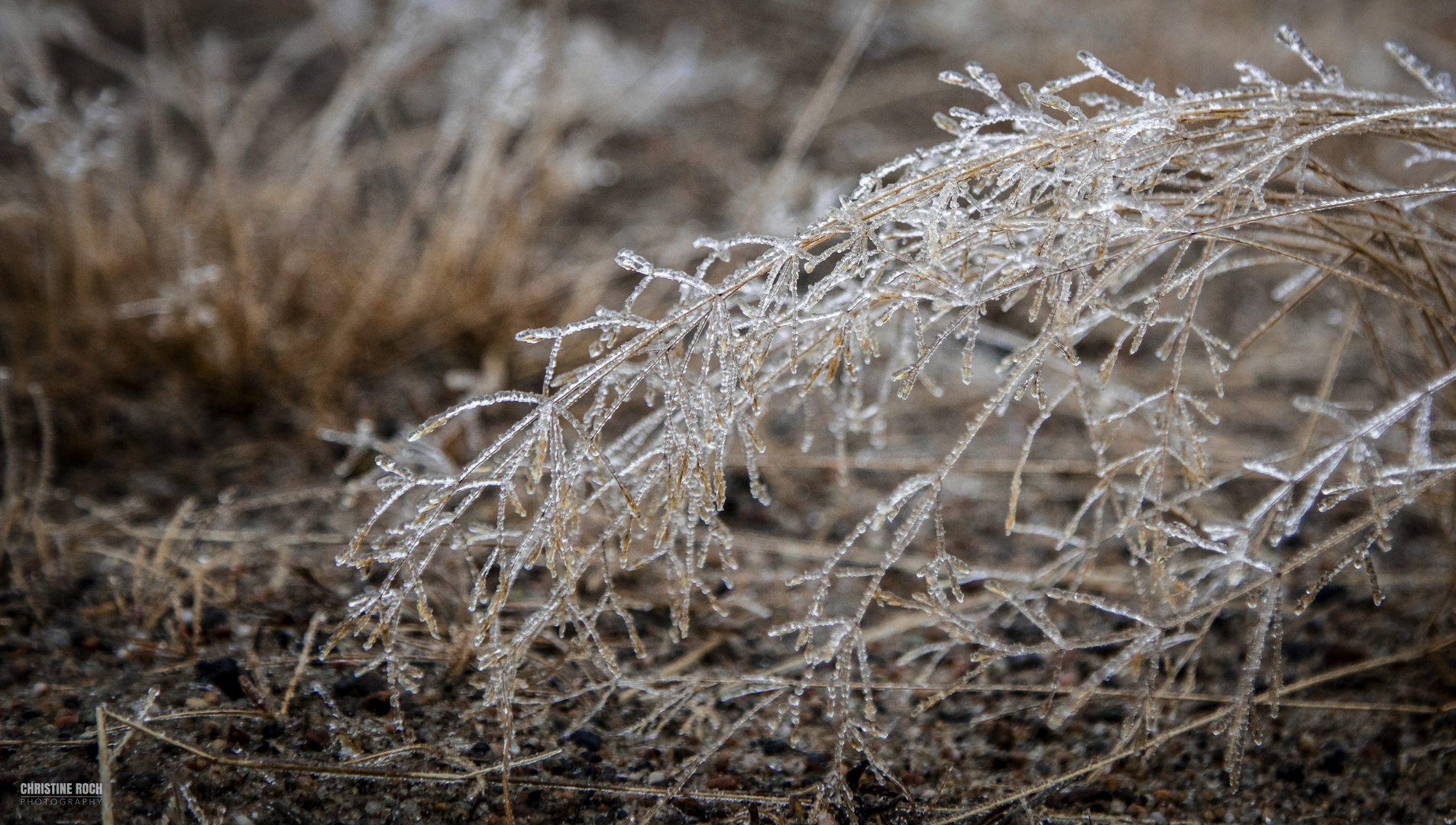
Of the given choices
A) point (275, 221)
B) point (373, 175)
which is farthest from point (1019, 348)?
point (373, 175)

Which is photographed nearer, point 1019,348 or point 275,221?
point 1019,348

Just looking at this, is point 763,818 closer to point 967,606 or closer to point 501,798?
point 501,798

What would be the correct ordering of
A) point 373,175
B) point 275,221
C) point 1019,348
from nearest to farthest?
point 1019,348, point 275,221, point 373,175

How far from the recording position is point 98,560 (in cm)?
153

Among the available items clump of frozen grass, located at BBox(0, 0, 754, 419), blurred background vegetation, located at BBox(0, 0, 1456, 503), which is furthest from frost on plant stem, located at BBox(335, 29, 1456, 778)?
clump of frozen grass, located at BBox(0, 0, 754, 419)

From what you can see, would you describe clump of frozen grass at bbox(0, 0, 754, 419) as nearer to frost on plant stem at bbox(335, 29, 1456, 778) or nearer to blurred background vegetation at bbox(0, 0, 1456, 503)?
blurred background vegetation at bbox(0, 0, 1456, 503)

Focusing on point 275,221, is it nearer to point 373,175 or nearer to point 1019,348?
point 373,175

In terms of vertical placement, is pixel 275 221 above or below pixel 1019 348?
above

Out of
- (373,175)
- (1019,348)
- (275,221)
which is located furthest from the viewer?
(373,175)

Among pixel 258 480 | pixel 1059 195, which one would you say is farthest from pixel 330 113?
pixel 1059 195

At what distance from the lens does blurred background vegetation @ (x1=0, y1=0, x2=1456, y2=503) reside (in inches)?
76.7

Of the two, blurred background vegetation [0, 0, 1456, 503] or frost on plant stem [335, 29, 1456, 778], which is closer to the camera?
frost on plant stem [335, 29, 1456, 778]

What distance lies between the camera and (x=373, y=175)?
2898 millimetres

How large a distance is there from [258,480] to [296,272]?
0.59 metres
